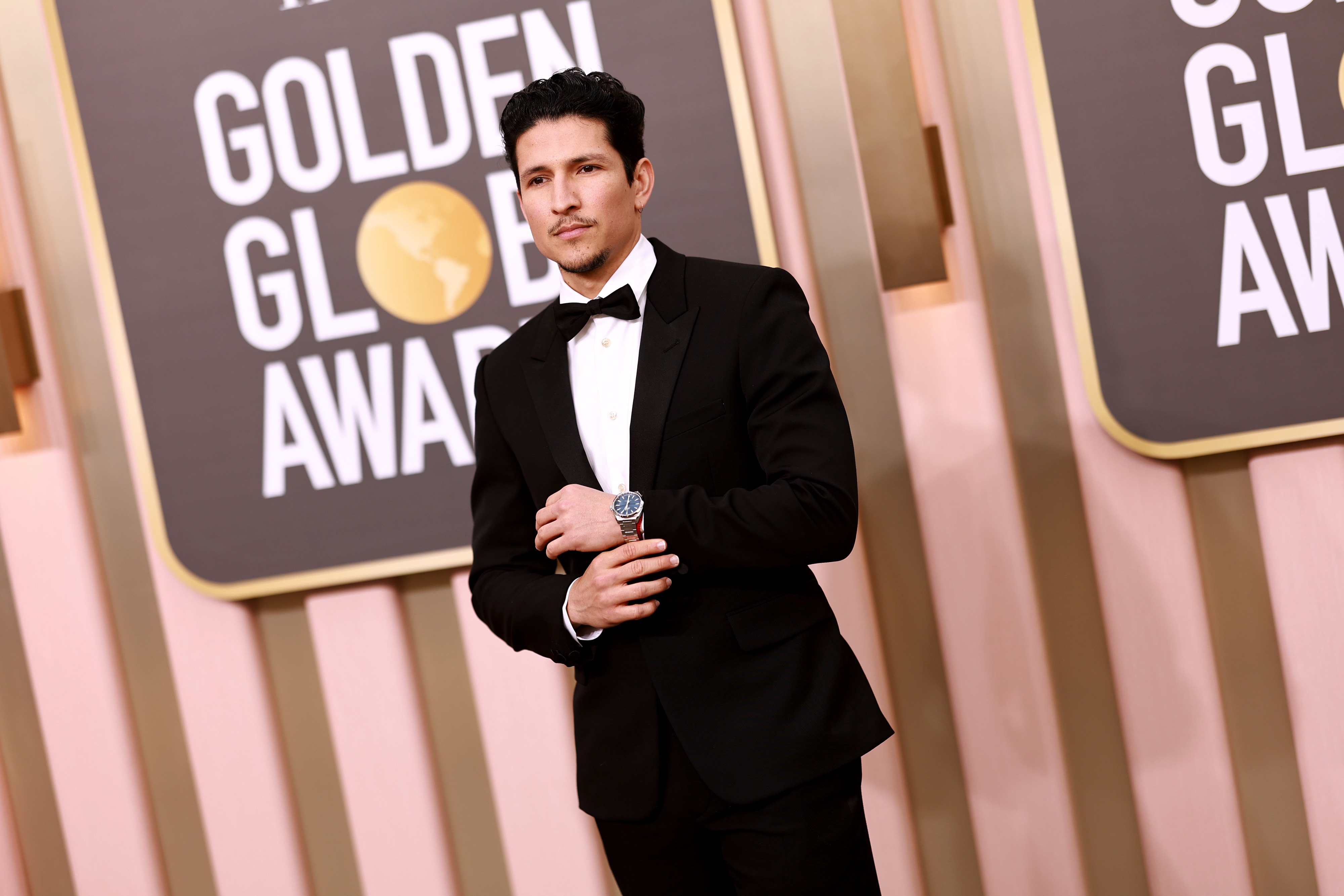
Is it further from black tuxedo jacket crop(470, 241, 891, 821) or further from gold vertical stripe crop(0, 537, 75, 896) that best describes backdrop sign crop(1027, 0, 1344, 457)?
gold vertical stripe crop(0, 537, 75, 896)

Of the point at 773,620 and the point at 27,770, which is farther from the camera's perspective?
the point at 27,770

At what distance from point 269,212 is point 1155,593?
1.75 meters

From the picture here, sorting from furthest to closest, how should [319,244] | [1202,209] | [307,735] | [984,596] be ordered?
1. [307,735]
2. [319,244]
3. [984,596]
4. [1202,209]

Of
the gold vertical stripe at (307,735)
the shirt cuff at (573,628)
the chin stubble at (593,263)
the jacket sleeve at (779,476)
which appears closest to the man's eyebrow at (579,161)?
the chin stubble at (593,263)

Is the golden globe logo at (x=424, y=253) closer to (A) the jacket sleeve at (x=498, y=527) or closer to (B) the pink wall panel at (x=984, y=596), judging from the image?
(A) the jacket sleeve at (x=498, y=527)

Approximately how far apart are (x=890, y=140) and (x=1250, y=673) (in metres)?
1.12

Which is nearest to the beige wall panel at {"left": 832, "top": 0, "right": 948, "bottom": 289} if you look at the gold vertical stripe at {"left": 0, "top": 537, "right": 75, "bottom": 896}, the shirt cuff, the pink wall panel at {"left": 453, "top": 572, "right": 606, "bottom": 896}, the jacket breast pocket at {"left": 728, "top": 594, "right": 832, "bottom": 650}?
the jacket breast pocket at {"left": 728, "top": 594, "right": 832, "bottom": 650}

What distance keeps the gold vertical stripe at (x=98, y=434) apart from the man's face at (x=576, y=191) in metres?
1.22

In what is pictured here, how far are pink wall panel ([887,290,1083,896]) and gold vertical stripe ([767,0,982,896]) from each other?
0.09ft

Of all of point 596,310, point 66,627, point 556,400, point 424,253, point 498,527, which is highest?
point 424,253

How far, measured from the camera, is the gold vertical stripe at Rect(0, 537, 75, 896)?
2.04 m

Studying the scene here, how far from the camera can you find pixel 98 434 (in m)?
1.99

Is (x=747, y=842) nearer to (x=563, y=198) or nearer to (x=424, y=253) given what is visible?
(x=563, y=198)

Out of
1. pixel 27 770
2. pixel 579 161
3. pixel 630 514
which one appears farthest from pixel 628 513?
pixel 27 770
